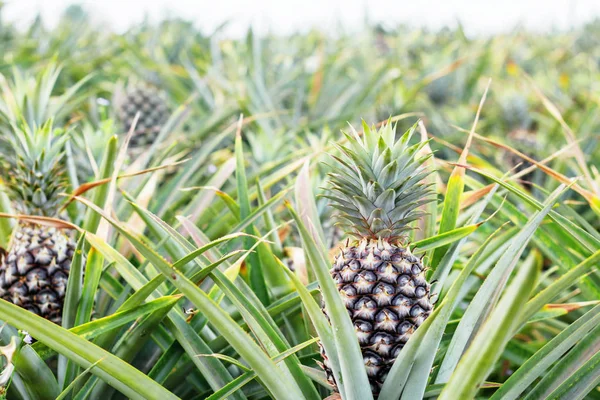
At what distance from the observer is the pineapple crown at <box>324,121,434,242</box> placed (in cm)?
97

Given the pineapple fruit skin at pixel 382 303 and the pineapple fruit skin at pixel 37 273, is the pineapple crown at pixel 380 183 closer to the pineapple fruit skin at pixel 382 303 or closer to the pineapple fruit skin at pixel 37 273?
the pineapple fruit skin at pixel 382 303

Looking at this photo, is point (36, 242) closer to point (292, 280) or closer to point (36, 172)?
point (36, 172)

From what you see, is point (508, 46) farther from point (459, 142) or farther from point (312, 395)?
point (312, 395)

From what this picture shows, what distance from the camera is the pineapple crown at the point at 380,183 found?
97 centimetres

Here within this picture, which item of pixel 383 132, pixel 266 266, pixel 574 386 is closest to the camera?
pixel 574 386

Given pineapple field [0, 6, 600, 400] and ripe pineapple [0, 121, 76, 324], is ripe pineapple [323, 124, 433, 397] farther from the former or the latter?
ripe pineapple [0, 121, 76, 324]

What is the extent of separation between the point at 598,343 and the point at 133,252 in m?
1.00

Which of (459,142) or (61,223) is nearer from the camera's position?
(61,223)

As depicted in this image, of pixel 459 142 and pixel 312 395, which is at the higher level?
pixel 459 142

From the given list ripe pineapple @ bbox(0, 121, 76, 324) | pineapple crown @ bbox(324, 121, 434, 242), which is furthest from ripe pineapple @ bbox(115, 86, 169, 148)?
pineapple crown @ bbox(324, 121, 434, 242)

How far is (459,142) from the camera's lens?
3.02 m

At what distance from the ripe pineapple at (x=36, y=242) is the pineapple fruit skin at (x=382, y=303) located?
597 mm

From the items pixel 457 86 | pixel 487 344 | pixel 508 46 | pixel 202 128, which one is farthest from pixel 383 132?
pixel 508 46

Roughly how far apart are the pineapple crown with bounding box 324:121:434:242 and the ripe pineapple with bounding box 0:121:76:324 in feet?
2.01
